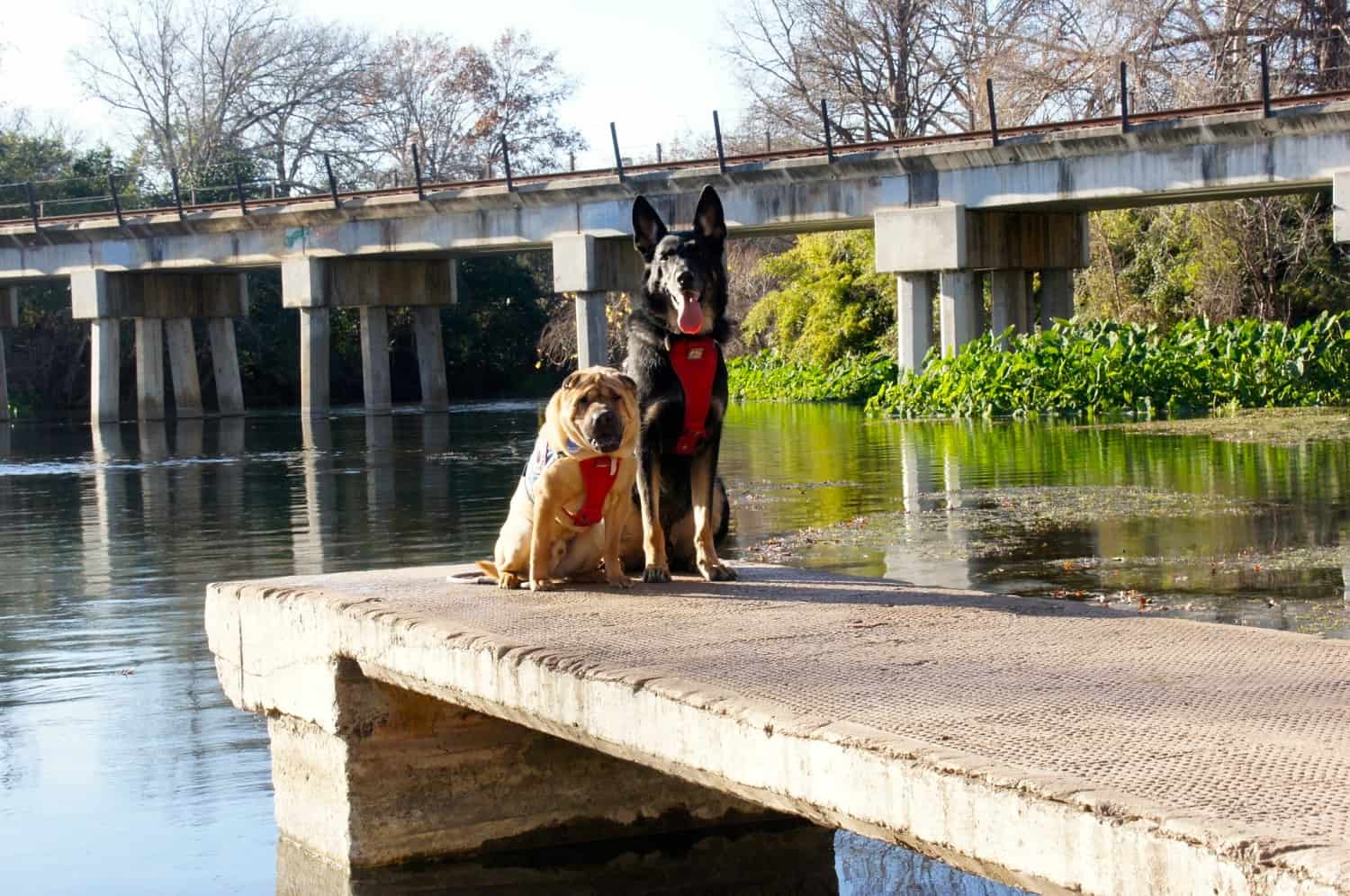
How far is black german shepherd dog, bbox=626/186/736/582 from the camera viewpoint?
764 cm

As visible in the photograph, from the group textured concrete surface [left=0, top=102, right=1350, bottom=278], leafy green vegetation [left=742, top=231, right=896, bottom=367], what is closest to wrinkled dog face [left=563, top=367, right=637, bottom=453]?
textured concrete surface [left=0, top=102, right=1350, bottom=278]

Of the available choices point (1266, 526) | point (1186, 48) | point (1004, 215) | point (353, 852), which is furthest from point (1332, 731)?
point (1186, 48)

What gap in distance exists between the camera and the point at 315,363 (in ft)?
152

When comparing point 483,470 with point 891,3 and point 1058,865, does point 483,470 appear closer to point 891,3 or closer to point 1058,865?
point 1058,865

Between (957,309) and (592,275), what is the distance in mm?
8841

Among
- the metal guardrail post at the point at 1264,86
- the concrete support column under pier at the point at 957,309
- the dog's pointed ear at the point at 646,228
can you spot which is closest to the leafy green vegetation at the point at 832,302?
the concrete support column under pier at the point at 957,309

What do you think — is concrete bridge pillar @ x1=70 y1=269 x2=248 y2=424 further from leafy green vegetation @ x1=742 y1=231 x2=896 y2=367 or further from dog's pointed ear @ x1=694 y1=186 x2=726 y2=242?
dog's pointed ear @ x1=694 y1=186 x2=726 y2=242

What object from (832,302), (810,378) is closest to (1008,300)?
(810,378)

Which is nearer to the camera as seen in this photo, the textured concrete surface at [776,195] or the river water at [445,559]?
the river water at [445,559]

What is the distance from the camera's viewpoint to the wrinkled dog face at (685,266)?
24.9 feet

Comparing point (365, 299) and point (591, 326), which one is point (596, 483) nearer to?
point (591, 326)

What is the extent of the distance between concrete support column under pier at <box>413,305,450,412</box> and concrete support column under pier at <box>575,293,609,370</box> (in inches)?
410

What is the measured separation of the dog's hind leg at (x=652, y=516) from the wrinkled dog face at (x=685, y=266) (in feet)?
1.99

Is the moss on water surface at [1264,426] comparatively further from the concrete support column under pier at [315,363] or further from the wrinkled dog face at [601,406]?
the concrete support column under pier at [315,363]
